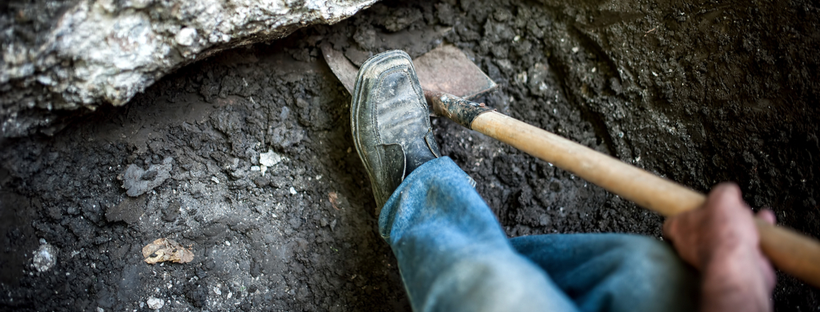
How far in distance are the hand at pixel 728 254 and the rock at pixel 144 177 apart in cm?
154

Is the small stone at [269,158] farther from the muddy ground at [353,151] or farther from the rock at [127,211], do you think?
the rock at [127,211]

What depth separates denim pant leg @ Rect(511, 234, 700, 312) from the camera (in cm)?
85

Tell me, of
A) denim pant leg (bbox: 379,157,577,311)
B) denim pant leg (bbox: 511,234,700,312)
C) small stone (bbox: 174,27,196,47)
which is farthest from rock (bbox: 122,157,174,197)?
denim pant leg (bbox: 511,234,700,312)

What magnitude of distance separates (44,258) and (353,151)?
3.40 feet

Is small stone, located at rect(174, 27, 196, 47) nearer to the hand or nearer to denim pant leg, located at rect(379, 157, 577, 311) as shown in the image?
denim pant leg, located at rect(379, 157, 577, 311)

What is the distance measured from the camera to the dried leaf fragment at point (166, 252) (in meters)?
1.50

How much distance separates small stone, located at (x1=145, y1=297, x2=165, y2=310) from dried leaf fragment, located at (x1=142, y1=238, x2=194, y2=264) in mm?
128

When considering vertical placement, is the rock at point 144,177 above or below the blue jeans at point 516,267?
below

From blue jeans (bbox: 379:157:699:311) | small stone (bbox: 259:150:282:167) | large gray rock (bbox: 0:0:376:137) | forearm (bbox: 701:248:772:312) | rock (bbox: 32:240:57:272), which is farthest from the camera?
small stone (bbox: 259:150:282:167)

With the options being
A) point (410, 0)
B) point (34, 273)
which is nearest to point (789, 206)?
point (410, 0)

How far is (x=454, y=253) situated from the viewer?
3.20ft

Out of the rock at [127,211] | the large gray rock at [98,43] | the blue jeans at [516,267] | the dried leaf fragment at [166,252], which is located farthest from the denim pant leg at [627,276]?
the rock at [127,211]

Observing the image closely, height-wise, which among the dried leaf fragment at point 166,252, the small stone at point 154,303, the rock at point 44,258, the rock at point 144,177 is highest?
the rock at point 144,177

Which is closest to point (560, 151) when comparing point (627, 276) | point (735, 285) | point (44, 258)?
point (627, 276)
